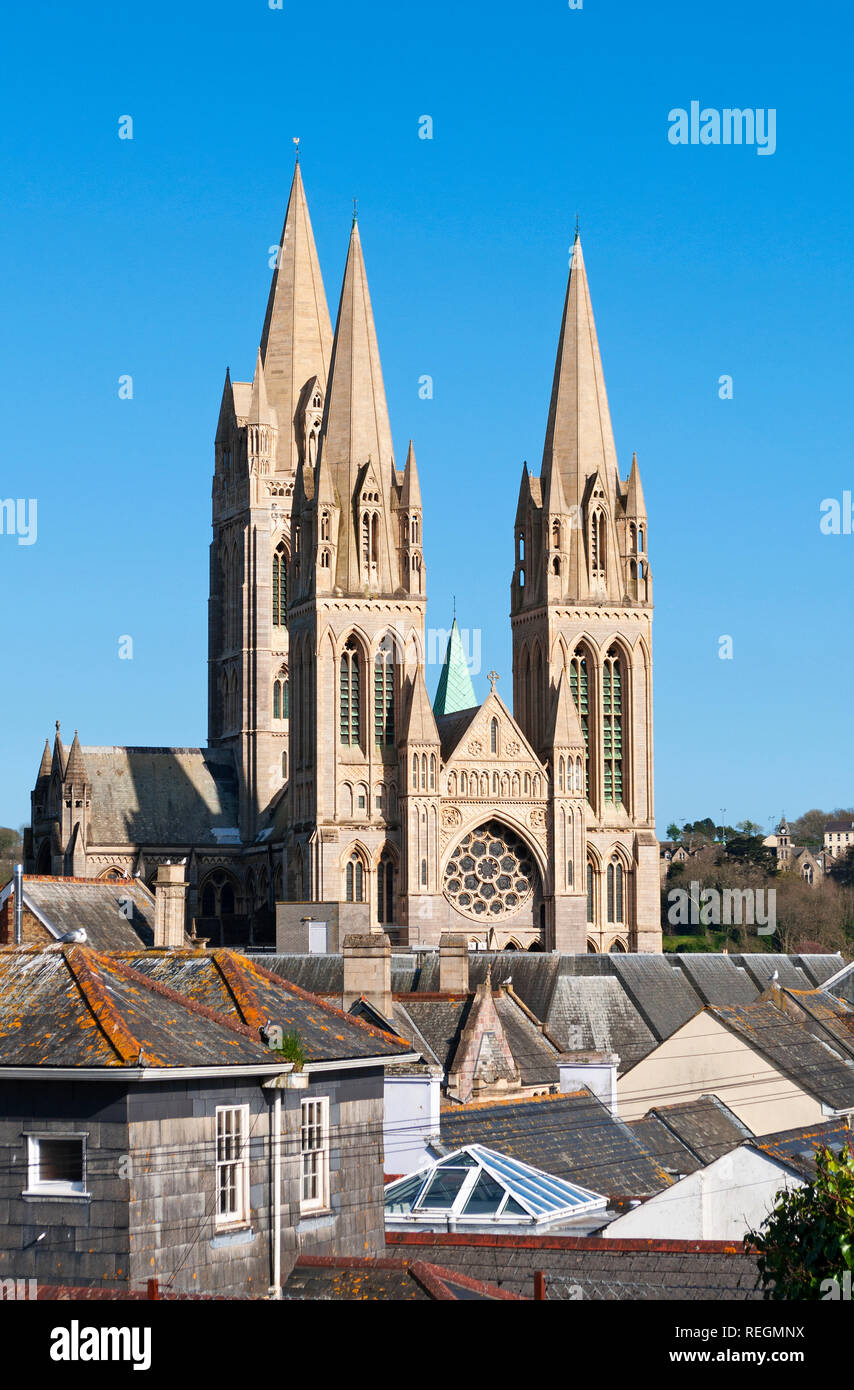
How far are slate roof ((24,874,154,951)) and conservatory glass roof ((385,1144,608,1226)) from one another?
26.5m

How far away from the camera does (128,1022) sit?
21.9 m

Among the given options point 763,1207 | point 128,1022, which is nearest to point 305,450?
point 763,1207

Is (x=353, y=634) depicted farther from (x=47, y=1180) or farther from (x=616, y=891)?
(x=47, y=1180)

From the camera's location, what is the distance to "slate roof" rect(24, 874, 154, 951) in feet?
190

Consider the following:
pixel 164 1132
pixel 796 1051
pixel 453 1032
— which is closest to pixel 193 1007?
pixel 164 1132

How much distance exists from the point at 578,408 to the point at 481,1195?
76989mm

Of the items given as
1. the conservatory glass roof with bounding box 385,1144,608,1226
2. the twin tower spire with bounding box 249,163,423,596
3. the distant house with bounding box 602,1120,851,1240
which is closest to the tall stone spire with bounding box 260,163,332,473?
the twin tower spire with bounding box 249,163,423,596

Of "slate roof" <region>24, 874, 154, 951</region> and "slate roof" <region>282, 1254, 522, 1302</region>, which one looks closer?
"slate roof" <region>282, 1254, 522, 1302</region>

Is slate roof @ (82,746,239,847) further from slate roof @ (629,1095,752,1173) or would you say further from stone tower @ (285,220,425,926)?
slate roof @ (629,1095,752,1173)

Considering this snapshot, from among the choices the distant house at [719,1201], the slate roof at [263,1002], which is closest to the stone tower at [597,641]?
the distant house at [719,1201]

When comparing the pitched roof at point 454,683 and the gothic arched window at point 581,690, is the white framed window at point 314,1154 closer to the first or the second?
the gothic arched window at point 581,690

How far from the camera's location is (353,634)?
96.9m
